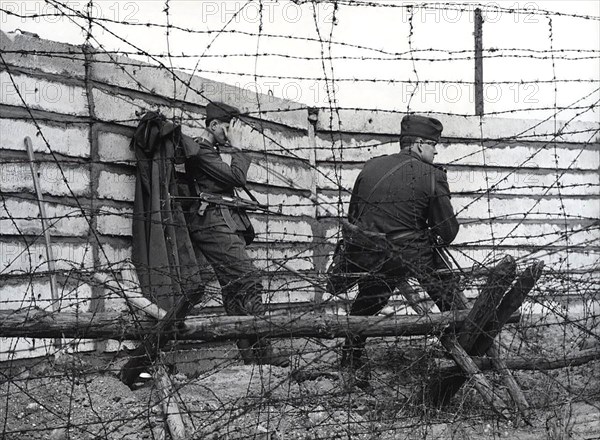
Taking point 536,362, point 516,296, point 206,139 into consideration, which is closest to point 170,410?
point 516,296

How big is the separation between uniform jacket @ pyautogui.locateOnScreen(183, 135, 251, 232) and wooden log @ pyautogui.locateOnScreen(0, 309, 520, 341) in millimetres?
2368

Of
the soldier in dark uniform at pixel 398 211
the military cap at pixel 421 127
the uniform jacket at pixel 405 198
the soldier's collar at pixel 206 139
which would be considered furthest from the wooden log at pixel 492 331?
the soldier's collar at pixel 206 139

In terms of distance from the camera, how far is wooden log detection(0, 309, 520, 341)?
4.24 m

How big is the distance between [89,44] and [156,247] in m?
1.46

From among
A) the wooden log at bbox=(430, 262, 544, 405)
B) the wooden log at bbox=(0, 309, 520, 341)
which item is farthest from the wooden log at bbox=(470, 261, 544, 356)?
the wooden log at bbox=(0, 309, 520, 341)

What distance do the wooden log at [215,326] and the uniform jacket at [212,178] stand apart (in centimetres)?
237

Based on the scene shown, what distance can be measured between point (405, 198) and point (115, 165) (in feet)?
6.70

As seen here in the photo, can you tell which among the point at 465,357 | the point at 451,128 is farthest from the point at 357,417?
the point at 451,128

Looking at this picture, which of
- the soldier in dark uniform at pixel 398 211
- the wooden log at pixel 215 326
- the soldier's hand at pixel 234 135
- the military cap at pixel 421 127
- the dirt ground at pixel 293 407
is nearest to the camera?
the wooden log at pixel 215 326

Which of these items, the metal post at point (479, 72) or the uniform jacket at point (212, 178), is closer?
the uniform jacket at point (212, 178)

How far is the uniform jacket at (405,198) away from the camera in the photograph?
22.0 feet

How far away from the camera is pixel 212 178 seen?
7219 mm

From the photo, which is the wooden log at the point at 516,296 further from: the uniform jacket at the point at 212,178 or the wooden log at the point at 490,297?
the uniform jacket at the point at 212,178

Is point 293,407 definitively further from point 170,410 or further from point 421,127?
point 421,127
